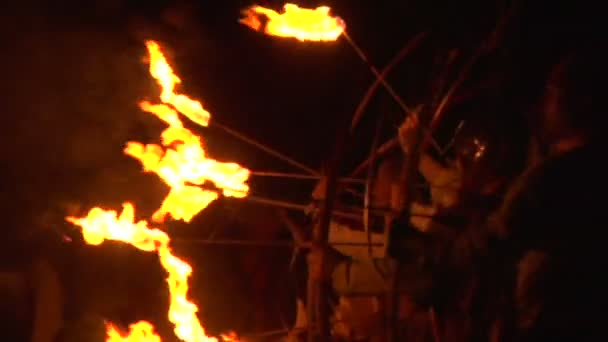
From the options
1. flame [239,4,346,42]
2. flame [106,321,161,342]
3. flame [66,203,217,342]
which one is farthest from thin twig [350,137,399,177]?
flame [106,321,161,342]

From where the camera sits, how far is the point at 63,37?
28.2 feet

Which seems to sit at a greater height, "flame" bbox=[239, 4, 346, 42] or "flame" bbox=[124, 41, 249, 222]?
"flame" bbox=[239, 4, 346, 42]

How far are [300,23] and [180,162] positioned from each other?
1439mm

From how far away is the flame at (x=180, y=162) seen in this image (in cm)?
695

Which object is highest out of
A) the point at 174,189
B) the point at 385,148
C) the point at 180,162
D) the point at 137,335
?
the point at 385,148

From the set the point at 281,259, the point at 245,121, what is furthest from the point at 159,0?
the point at 281,259

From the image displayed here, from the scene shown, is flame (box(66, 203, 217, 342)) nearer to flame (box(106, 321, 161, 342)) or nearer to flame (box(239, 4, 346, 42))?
flame (box(106, 321, 161, 342))

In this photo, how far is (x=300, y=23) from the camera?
6516mm

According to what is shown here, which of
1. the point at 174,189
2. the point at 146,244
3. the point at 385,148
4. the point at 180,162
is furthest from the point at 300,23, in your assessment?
the point at 146,244

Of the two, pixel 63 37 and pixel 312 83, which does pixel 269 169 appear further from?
pixel 63 37

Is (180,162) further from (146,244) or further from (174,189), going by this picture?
(146,244)

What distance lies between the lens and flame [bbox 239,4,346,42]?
21.2ft

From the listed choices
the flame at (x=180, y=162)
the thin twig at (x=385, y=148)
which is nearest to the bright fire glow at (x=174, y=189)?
the flame at (x=180, y=162)

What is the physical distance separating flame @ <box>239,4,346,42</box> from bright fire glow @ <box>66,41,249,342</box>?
978 millimetres
